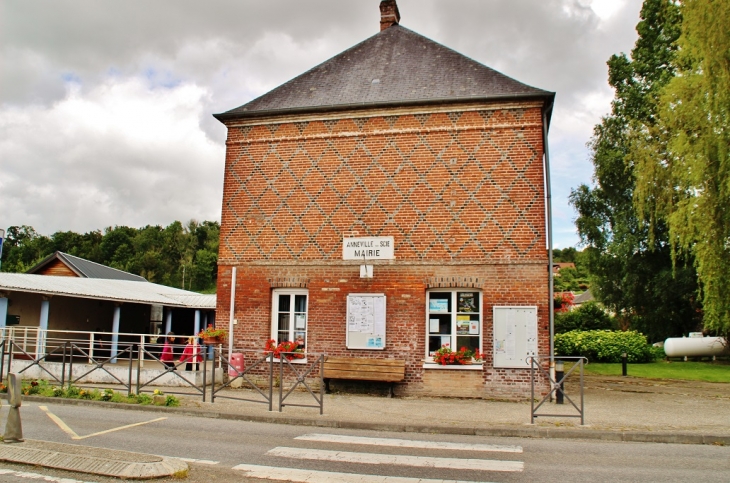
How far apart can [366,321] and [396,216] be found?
2579mm

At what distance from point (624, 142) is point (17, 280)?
94.0 feet

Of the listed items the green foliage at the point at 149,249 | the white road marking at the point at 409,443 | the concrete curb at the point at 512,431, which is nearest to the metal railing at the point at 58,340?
the concrete curb at the point at 512,431

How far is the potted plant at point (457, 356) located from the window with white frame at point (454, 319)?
261 mm

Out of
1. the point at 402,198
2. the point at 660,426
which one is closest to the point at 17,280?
the point at 402,198

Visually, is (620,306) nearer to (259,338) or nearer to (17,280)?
(259,338)

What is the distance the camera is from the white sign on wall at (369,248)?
1380 centimetres

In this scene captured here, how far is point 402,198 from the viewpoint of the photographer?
13914mm

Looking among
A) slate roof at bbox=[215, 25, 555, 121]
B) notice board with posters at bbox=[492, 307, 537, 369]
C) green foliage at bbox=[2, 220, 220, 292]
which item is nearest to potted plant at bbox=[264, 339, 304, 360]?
notice board with posters at bbox=[492, 307, 537, 369]

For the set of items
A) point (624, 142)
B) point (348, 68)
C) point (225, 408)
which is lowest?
point (225, 408)

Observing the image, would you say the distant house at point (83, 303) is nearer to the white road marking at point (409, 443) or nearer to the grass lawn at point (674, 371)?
the white road marking at point (409, 443)

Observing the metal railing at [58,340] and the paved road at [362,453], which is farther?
the metal railing at [58,340]

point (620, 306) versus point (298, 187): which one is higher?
point (298, 187)

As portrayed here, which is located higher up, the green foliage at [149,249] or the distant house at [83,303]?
the green foliage at [149,249]

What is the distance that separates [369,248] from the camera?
45.6 ft
